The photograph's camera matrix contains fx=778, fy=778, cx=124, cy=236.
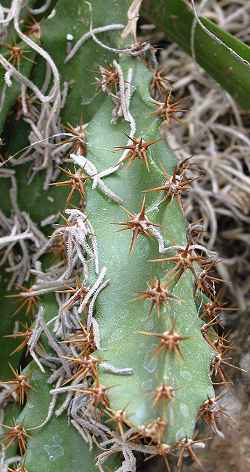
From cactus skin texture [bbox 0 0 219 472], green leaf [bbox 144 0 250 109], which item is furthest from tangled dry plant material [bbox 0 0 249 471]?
green leaf [bbox 144 0 250 109]

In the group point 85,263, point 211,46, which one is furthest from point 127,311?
point 211,46

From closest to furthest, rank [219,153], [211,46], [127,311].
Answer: [127,311] < [211,46] < [219,153]

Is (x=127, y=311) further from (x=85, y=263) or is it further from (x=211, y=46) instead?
(x=211, y=46)

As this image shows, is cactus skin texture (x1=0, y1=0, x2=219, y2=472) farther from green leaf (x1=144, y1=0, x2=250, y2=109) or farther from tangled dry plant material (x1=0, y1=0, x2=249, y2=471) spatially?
green leaf (x1=144, y1=0, x2=250, y2=109)

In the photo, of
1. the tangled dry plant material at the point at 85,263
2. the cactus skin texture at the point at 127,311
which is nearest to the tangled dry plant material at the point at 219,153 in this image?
the tangled dry plant material at the point at 85,263

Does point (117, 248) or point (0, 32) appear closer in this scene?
point (117, 248)

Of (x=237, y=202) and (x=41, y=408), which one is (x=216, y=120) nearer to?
(x=237, y=202)

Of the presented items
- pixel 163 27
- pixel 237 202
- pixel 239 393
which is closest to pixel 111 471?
pixel 239 393

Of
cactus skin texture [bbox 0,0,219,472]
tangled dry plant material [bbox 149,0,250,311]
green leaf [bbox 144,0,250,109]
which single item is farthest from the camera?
tangled dry plant material [bbox 149,0,250,311]

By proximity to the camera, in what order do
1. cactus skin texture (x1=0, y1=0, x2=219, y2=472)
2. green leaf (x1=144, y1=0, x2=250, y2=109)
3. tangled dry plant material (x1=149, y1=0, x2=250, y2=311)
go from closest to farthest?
cactus skin texture (x1=0, y1=0, x2=219, y2=472) < green leaf (x1=144, y1=0, x2=250, y2=109) < tangled dry plant material (x1=149, y1=0, x2=250, y2=311)
